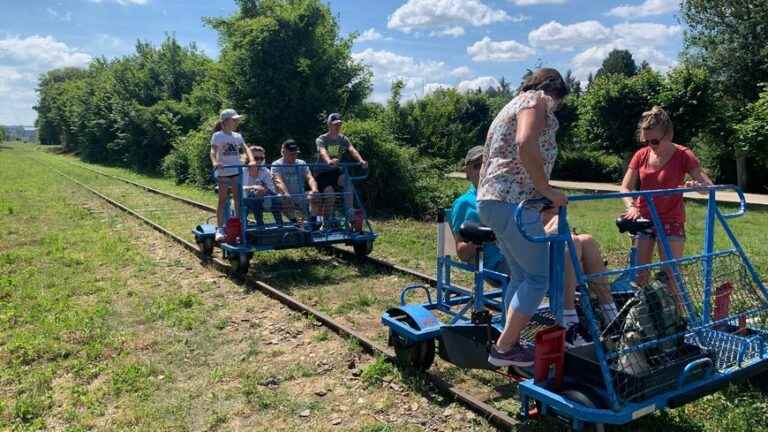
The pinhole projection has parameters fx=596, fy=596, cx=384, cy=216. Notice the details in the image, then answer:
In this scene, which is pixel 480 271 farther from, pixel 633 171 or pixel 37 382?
pixel 37 382

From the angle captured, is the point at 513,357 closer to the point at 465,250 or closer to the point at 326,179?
the point at 465,250

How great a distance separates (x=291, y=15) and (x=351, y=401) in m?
15.8

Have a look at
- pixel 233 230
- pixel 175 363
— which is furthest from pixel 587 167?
pixel 175 363

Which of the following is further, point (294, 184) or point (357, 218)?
point (294, 184)

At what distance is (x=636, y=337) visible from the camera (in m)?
3.43

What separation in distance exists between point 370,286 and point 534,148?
470 cm

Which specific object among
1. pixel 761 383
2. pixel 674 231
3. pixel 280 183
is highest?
pixel 280 183

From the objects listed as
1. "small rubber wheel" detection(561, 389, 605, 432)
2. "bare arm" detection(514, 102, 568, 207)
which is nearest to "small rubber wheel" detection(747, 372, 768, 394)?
"small rubber wheel" detection(561, 389, 605, 432)

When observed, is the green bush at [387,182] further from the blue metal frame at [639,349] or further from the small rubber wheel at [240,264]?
the blue metal frame at [639,349]

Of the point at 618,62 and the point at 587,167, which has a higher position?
the point at 618,62

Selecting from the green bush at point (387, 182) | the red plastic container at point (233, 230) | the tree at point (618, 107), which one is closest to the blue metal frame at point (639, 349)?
the red plastic container at point (233, 230)

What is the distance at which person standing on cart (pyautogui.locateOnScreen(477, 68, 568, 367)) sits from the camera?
335 centimetres

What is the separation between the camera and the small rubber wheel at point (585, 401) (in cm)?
318

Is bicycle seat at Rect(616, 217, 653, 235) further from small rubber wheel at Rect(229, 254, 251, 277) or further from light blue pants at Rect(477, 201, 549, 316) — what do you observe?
small rubber wheel at Rect(229, 254, 251, 277)
